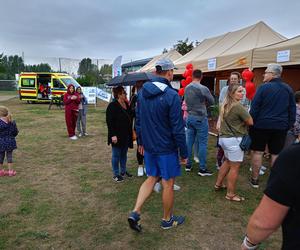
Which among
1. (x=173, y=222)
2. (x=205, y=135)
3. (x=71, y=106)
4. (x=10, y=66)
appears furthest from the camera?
(x=10, y=66)

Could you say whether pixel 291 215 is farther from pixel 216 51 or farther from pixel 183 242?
pixel 216 51

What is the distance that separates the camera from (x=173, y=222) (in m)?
3.27

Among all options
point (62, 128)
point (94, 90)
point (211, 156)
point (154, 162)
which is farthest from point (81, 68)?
point (154, 162)

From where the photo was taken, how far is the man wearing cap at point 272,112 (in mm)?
3932

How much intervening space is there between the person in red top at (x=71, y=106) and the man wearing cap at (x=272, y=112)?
18.3 feet

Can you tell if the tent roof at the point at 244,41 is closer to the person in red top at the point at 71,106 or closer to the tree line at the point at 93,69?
the person in red top at the point at 71,106

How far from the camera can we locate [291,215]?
107 centimetres

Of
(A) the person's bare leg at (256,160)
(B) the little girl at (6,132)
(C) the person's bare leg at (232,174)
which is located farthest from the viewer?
(B) the little girl at (6,132)

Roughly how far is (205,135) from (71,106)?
485 cm

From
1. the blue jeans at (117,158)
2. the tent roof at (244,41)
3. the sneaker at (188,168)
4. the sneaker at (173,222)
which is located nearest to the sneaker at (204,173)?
the sneaker at (188,168)

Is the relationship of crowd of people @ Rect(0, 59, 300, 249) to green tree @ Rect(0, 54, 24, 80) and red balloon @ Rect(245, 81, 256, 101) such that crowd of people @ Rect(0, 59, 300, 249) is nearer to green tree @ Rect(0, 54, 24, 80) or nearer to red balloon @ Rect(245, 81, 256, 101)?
red balloon @ Rect(245, 81, 256, 101)

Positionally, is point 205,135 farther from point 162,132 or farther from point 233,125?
point 162,132

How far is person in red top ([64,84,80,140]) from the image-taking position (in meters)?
8.16

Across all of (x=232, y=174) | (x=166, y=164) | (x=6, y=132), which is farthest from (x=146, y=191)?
→ (x=6, y=132)
